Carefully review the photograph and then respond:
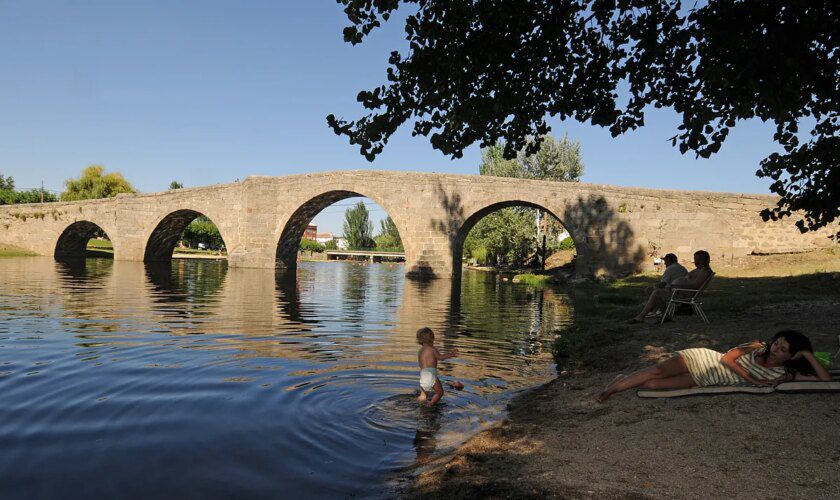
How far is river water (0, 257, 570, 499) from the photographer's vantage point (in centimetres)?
325

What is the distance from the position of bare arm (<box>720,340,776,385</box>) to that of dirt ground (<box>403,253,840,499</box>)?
0.18m

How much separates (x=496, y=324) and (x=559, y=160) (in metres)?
33.0

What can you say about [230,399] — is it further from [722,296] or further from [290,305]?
[722,296]

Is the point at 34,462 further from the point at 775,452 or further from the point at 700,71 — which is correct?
the point at 700,71

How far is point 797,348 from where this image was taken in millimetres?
4027

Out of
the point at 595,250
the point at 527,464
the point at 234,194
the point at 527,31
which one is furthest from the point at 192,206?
the point at 527,464

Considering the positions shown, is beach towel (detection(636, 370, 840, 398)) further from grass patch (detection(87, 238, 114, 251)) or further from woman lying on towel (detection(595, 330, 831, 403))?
grass patch (detection(87, 238, 114, 251))

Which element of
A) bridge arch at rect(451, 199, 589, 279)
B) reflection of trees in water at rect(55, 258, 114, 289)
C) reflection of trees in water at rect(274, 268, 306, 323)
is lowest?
reflection of trees in water at rect(274, 268, 306, 323)

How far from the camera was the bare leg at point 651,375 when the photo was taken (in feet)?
14.2

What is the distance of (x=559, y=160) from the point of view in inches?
1629

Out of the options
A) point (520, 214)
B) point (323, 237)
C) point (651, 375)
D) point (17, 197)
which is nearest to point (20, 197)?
point (17, 197)

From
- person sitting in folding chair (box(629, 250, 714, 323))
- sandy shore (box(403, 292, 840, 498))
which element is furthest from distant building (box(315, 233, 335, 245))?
sandy shore (box(403, 292, 840, 498))

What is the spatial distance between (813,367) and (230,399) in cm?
479

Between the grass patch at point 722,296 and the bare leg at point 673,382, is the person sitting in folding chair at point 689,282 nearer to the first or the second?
the grass patch at point 722,296
